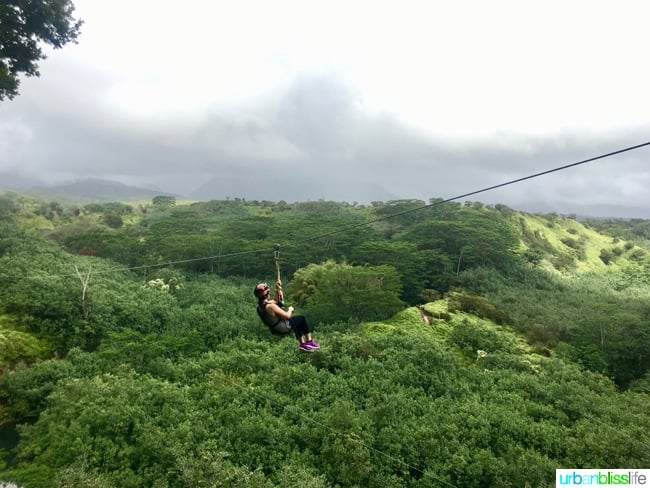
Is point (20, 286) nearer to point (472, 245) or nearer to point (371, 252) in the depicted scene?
point (371, 252)

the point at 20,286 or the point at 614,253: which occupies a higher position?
the point at 20,286

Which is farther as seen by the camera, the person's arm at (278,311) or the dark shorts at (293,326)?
the dark shorts at (293,326)

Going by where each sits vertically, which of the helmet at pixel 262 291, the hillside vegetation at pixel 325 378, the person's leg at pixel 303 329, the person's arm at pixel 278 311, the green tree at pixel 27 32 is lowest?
the hillside vegetation at pixel 325 378

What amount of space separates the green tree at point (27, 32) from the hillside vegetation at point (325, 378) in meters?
11.6

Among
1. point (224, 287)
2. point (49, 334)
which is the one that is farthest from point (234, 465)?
point (224, 287)

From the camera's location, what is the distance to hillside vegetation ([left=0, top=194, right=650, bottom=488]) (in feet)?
39.6

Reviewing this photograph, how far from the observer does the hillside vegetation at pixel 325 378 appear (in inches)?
475

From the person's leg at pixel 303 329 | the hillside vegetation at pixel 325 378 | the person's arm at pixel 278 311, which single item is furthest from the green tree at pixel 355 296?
the person's arm at pixel 278 311

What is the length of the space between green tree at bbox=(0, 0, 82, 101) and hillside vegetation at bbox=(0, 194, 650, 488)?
38.1 ft

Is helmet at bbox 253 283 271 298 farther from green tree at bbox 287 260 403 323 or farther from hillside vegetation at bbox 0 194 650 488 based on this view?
green tree at bbox 287 260 403 323

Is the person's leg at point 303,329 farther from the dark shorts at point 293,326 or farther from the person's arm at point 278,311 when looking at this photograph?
the person's arm at point 278,311

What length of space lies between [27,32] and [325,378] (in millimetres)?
22817

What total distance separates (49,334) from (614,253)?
74291 millimetres

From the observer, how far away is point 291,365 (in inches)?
755
